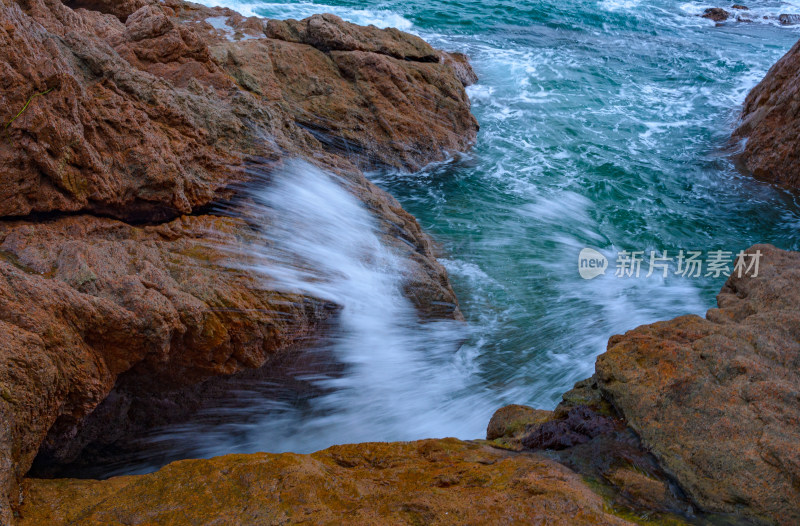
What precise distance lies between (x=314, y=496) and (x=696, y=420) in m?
1.77

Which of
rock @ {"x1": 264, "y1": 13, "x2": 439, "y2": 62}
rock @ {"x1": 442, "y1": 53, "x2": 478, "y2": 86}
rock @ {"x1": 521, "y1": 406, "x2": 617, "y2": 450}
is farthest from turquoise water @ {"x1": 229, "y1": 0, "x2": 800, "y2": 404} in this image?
rock @ {"x1": 264, "y1": 13, "x2": 439, "y2": 62}

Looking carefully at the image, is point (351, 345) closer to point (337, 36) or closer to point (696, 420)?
point (696, 420)

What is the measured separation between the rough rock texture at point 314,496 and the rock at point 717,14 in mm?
21022

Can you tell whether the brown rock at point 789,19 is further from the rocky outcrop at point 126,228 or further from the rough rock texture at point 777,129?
the rocky outcrop at point 126,228

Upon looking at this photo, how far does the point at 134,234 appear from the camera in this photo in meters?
3.50

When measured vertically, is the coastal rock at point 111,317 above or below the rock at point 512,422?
above

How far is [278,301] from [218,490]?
152 cm

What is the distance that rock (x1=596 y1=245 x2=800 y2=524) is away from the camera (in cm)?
226

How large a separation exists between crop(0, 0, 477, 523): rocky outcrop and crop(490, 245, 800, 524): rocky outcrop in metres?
1.89

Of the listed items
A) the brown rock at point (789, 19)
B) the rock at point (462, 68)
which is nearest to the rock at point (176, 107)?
the rock at point (462, 68)

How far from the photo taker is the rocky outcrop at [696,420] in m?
2.27

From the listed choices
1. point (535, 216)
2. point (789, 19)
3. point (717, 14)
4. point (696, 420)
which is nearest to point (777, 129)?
point (535, 216)

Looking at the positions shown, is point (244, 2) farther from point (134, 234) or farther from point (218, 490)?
point (218, 490)

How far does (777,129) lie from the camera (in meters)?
8.27
